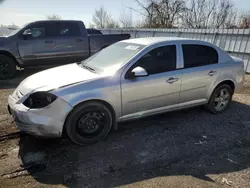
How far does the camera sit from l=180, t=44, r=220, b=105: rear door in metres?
4.12

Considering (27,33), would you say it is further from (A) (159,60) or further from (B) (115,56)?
(A) (159,60)

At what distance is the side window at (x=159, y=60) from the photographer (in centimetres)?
377

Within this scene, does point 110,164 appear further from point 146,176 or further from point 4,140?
point 4,140

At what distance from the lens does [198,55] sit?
431 cm

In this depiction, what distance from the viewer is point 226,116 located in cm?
469

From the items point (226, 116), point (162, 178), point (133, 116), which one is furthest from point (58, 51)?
point (162, 178)

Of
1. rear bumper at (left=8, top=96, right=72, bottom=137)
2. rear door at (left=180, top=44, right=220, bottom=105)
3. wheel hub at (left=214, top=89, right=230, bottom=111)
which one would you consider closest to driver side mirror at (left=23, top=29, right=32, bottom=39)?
rear bumper at (left=8, top=96, right=72, bottom=137)

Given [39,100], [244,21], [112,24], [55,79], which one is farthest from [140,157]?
[112,24]

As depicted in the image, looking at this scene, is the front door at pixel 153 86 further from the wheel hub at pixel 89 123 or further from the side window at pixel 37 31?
the side window at pixel 37 31

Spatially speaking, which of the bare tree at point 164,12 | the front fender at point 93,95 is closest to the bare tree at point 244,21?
the bare tree at point 164,12

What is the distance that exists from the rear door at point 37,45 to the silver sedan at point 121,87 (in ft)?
14.1

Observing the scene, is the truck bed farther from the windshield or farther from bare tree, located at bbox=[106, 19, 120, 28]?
bare tree, located at bbox=[106, 19, 120, 28]

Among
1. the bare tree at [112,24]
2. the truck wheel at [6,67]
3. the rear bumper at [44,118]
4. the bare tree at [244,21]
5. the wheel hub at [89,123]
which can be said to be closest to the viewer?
the rear bumper at [44,118]

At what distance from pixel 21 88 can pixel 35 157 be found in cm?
111
